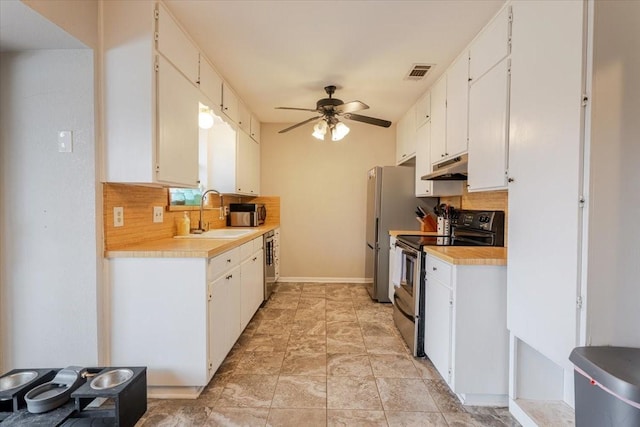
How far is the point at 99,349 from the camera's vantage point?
69.9 inches

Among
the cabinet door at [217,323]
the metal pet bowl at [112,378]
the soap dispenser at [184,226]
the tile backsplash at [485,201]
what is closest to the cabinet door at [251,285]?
the cabinet door at [217,323]

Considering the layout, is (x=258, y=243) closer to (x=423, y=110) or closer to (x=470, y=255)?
(x=470, y=255)

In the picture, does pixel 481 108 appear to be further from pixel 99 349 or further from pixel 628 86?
pixel 99 349

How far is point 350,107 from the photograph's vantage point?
9.02ft

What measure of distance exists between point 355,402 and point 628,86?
77.3 inches

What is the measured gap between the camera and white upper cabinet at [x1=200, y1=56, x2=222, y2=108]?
2.45 meters

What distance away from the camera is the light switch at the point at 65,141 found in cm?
172

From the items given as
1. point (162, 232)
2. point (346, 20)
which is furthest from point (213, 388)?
point (346, 20)

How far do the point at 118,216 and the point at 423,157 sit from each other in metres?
2.77

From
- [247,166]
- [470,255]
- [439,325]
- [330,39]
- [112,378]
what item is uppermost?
[330,39]

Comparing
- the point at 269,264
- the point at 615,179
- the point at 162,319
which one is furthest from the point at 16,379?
the point at 615,179

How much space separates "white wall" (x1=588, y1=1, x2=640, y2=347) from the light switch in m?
2.47

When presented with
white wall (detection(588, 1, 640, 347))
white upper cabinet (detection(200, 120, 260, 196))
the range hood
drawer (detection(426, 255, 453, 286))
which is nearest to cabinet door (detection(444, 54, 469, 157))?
the range hood

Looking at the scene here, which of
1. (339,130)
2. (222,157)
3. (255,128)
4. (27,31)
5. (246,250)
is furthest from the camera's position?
(255,128)
